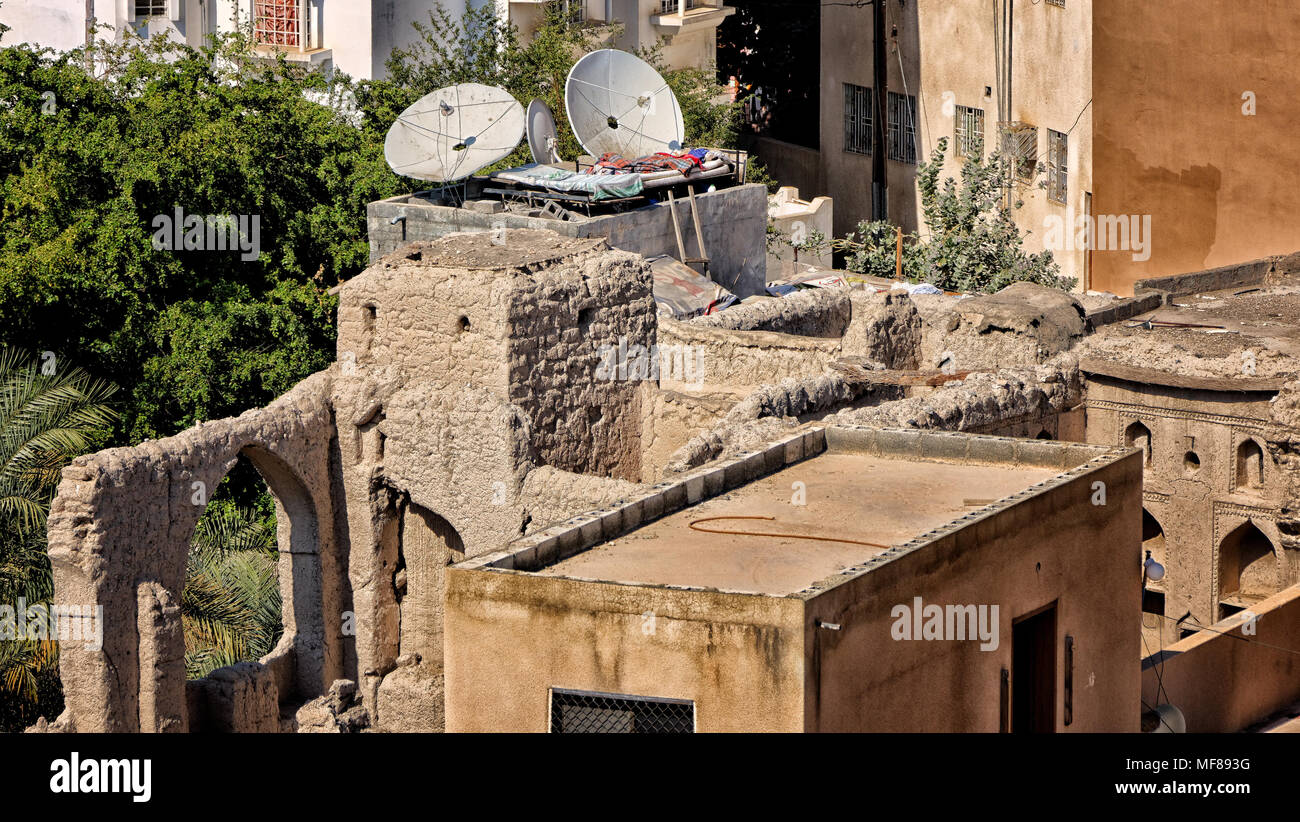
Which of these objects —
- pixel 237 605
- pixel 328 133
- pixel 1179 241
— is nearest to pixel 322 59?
pixel 328 133

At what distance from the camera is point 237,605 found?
81.7 feet

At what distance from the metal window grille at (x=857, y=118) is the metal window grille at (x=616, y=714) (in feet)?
111

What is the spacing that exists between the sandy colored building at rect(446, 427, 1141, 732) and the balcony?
33.2 metres

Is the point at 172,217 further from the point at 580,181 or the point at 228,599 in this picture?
the point at 228,599

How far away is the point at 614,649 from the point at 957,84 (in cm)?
3072

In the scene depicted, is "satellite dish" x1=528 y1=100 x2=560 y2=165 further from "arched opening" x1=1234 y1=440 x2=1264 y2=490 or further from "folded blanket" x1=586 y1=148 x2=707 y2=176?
"arched opening" x1=1234 y1=440 x2=1264 y2=490

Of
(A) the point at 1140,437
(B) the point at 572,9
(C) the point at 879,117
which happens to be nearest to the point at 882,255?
(C) the point at 879,117

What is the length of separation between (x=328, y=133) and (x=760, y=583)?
23964mm

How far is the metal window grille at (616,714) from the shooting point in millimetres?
13070

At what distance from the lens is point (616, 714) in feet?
43.5

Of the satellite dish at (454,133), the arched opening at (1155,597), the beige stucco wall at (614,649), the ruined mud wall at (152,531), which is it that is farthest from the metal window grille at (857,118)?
the beige stucco wall at (614,649)
